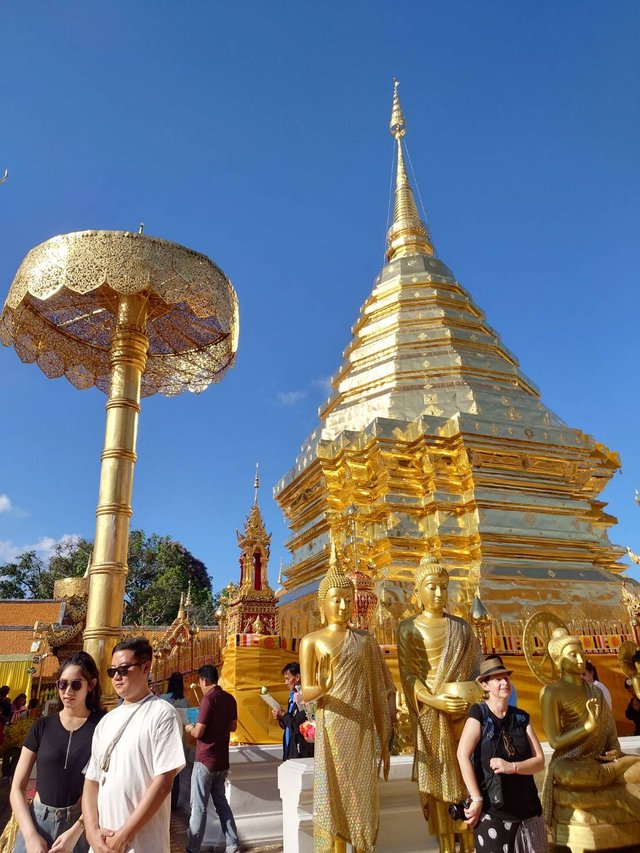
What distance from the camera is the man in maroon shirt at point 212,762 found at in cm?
510

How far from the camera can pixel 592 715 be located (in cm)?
409

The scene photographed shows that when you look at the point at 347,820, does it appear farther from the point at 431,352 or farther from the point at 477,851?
the point at 431,352

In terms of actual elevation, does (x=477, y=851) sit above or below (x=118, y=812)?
below

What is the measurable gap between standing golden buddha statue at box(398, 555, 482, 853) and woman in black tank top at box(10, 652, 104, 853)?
218cm

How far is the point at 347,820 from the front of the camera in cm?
379

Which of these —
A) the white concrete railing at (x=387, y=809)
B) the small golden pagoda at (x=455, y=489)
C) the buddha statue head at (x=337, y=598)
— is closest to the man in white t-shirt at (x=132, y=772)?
the buddha statue head at (x=337, y=598)

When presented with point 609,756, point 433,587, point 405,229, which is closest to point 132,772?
point 433,587

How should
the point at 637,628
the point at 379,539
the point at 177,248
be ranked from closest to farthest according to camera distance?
the point at 177,248 < the point at 637,628 < the point at 379,539

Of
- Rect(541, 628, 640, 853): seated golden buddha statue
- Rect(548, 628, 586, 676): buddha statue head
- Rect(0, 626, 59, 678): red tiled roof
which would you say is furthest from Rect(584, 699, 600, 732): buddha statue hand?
Rect(0, 626, 59, 678): red tiled roof

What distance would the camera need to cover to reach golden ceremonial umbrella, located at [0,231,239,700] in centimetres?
716

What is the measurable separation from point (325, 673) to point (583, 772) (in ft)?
5.63

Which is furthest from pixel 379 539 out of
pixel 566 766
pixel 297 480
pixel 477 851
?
pixel 477 851

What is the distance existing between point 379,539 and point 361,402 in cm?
385

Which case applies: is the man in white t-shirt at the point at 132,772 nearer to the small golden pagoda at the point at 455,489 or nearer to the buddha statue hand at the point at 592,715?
the buddha statue hand at the point at 592,715
